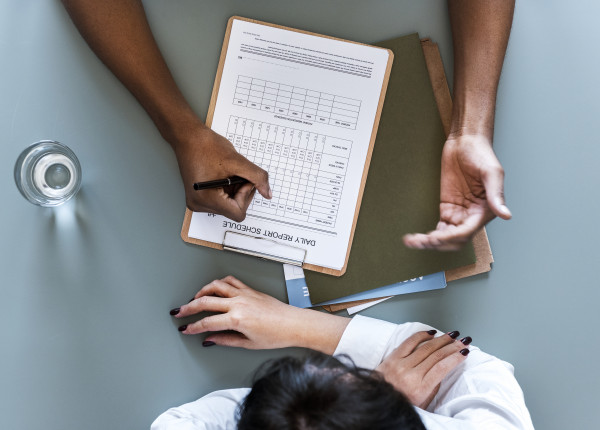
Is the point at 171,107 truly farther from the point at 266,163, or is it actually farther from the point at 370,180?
the point at 370,180

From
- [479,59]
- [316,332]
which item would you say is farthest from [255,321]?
[479,59]

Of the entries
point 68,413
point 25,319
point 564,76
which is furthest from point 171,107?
point 564,76

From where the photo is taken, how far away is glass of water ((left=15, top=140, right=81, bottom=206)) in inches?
35.0

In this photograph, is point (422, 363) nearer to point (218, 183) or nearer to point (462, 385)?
point (462, 385)

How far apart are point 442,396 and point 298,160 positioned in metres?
0.50

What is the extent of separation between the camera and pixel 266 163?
927mm

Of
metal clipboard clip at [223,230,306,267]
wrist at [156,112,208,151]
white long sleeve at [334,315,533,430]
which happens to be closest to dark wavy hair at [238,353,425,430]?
white long sleeve at [334,315,533,430]

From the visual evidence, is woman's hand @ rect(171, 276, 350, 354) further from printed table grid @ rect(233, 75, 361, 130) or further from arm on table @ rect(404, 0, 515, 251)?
printed table grid @ rect(233, 75, 361, 130)

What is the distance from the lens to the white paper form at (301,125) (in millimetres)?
922

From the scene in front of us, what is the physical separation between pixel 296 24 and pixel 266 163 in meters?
0.27

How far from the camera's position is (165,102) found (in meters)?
0.88

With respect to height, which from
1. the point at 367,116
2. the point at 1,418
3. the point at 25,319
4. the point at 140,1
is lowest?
the point at 1,418

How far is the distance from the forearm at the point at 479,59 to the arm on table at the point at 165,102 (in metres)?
0.38

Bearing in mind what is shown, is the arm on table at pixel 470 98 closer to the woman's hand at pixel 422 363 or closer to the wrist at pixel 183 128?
the woman's hand at pixel 422 363
